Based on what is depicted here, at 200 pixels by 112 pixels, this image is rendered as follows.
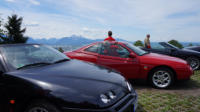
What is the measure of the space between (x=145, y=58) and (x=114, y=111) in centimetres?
302

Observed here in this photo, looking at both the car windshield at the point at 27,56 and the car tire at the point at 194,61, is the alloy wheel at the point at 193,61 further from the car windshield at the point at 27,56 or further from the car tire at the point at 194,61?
the car windshield at the point at 27,56

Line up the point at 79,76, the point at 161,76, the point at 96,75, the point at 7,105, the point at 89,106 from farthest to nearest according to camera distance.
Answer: the point at 161,76 → the point at 96,75 → the point at 79,76 → the point at 7,105 → the point at 89,106

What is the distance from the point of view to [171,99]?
148 inches

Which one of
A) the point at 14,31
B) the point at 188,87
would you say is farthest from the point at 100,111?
the point at 14,31

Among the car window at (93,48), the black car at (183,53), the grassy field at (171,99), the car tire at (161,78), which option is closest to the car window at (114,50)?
the car window at (93,48)

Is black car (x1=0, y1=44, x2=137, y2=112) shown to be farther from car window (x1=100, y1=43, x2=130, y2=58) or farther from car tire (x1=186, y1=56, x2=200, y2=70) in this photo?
Result: car tire (x1=186, y1=56, x2=200, y2=70)

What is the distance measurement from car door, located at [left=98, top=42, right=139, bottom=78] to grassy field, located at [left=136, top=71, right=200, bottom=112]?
1.88ft

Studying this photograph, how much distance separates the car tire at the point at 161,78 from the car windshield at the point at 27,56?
272 centimetres

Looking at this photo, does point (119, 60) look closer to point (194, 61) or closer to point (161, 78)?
point (161, 78)

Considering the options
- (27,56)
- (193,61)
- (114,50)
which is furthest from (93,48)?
(193,61)

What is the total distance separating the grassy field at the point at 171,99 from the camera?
10.7 feet

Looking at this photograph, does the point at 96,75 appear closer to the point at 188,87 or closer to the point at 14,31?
the point at 188,87

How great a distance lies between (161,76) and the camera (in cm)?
465

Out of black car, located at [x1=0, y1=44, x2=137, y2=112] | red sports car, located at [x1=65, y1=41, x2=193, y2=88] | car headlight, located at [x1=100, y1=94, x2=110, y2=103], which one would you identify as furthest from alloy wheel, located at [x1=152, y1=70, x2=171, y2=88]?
car headlight, located at [x1=100, y1=94, x2=110, y2=103]
